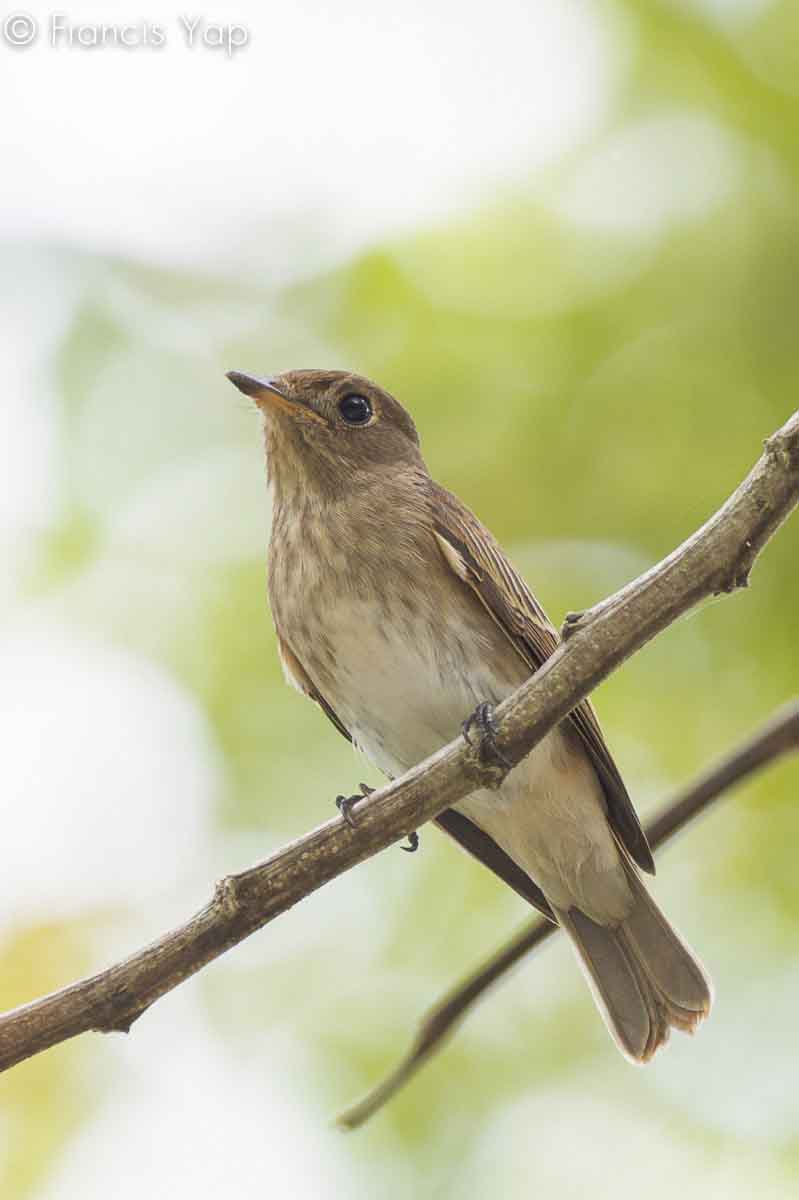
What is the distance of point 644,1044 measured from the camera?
4.82 meters

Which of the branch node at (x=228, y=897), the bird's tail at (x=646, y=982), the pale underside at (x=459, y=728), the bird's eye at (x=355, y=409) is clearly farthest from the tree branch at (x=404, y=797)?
the bird's eye at (x=355, y=409)

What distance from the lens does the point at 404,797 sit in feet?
10.2

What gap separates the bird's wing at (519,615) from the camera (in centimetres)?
468

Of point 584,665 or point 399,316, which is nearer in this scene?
point 584,665

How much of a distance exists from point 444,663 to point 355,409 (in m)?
1.17

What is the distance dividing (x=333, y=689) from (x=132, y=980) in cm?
208

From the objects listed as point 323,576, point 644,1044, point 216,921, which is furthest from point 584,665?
point 644,1044

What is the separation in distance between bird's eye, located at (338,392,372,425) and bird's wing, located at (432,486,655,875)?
623 millimetres

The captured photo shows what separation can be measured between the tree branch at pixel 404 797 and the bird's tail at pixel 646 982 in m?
1.92

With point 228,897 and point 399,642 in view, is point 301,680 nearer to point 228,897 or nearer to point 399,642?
point 399,642

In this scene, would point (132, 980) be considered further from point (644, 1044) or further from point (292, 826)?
point (292, 826)

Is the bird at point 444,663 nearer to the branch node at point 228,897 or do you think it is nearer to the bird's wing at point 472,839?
the bird's wing at point 472,839

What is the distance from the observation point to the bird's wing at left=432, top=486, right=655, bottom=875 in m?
4.68

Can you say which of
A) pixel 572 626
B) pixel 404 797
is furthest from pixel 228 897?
pixel 572 626
